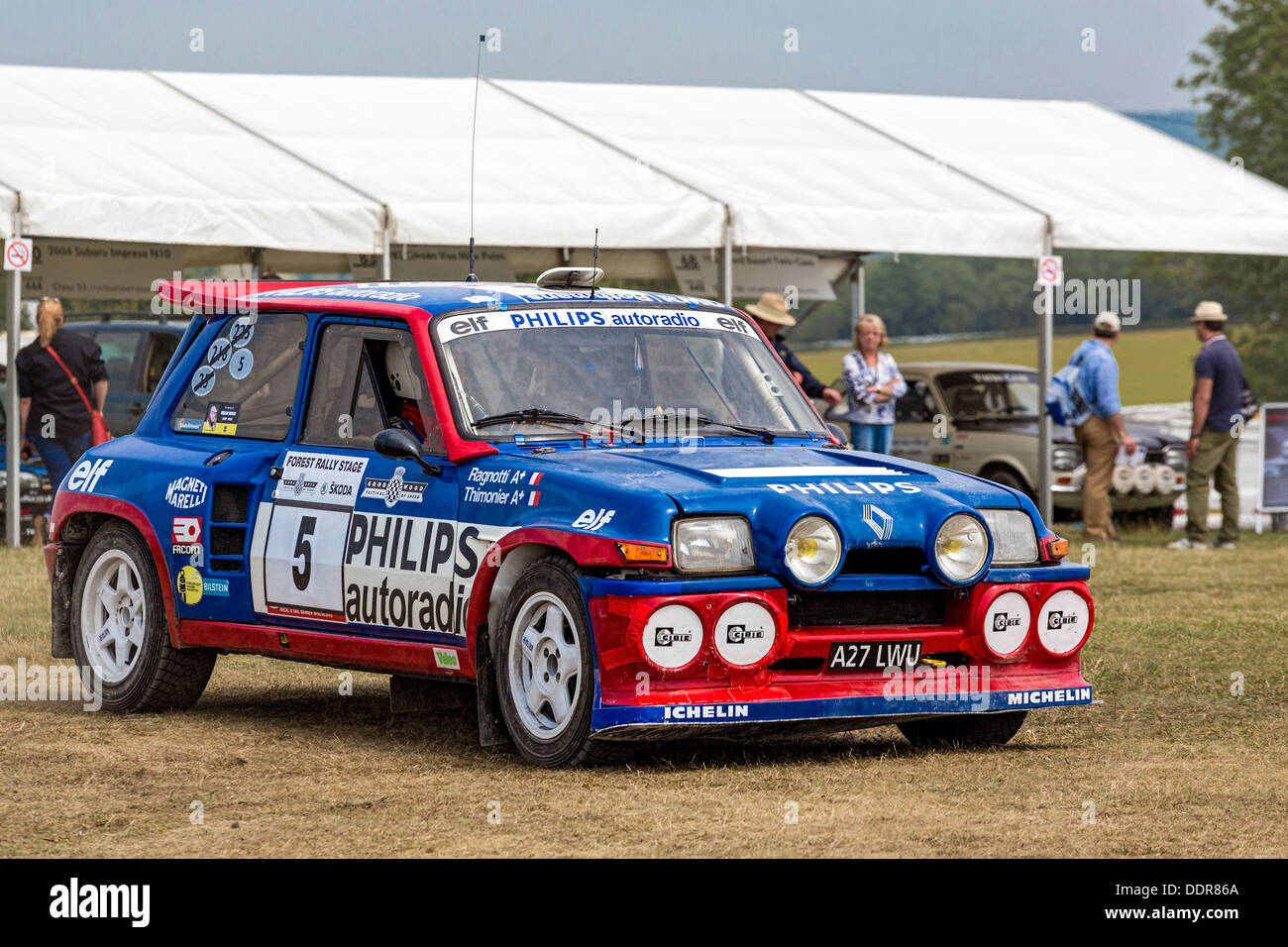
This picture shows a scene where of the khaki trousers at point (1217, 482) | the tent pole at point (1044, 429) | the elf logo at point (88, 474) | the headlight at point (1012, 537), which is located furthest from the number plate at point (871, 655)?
the tent pole at point (1044, 429)

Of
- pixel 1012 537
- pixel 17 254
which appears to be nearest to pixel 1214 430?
→ pixel 17 254

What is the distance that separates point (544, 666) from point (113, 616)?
261 cm

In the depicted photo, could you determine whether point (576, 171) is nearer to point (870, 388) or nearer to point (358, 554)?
point (870, 388)

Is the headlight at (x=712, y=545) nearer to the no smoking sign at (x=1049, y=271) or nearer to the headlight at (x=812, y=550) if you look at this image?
the headlight at (x=812, y=550)

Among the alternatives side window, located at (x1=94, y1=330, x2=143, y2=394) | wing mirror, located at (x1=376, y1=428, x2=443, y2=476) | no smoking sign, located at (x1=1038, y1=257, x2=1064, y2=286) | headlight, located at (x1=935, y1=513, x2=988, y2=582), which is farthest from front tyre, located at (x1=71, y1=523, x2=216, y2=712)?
no smoking sign, located at (x1=1038, y1=257, x2=1064, y2=286)

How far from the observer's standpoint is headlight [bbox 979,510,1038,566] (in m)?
7.63

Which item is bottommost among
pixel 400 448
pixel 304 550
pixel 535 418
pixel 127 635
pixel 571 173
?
pixel 127 635

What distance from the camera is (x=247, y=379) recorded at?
880 cm

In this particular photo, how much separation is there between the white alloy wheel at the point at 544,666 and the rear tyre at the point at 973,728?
1.42 meters

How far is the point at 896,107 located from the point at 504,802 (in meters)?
17.1

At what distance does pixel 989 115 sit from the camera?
22.9 m

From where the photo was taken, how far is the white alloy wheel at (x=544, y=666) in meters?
7.16
